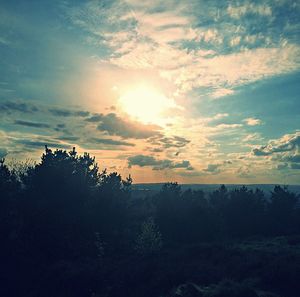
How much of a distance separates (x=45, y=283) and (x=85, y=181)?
1536 cm

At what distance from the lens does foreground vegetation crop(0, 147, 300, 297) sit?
949 inches

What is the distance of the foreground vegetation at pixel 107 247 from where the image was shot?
2409cm

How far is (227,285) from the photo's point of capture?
23062 millimetres

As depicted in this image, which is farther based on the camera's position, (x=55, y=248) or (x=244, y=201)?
(x=244, y=201)

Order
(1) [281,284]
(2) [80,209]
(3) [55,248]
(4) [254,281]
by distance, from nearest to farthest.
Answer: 1. (1) [281,284]
2. (4) [254,281]
3. (3) [55,248]
4. (2) [80,209]

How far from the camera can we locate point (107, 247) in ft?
121

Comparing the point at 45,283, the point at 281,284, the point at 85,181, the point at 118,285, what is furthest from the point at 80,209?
the point at 281,284

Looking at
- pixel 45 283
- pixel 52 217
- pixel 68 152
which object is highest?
pixel 68 152

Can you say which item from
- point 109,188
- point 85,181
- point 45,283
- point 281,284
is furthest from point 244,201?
point 45,283

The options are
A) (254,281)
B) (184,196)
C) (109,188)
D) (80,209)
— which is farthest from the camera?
(184,196)

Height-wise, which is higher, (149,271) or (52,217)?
(52,217)

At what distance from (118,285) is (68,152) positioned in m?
20.4

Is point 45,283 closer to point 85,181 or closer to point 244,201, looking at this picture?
point 85,181

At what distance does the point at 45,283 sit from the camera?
25.7m
